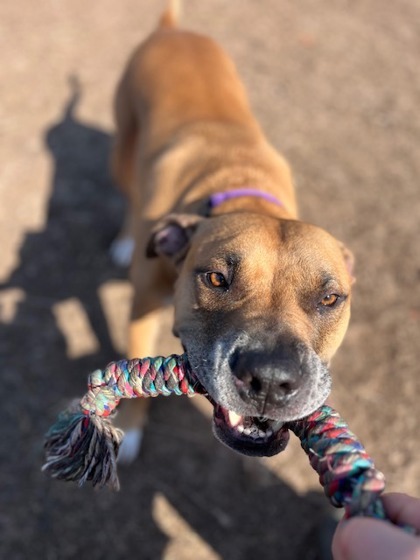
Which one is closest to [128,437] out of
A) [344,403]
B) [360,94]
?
[344,403]

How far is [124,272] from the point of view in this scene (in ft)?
16.1

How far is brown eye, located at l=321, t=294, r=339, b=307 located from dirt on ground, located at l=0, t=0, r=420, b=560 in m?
1.61

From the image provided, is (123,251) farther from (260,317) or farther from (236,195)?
(260,317)

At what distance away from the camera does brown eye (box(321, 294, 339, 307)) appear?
103 inches

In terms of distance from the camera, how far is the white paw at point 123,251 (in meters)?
4.89

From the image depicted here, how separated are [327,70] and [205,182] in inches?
176

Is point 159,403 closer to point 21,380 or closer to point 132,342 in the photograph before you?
point 132,342

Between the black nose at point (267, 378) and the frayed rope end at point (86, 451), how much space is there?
557 mm

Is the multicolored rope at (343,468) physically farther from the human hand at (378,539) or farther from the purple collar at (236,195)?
the purple collar at (236,195)

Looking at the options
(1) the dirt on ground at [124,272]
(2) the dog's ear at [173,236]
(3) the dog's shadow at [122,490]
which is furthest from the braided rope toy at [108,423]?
(1) the dirt on ground at [124,272]

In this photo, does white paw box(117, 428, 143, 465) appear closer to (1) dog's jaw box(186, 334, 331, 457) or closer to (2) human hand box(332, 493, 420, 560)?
(1) dog's jaw box(186, 334, 331, 457)

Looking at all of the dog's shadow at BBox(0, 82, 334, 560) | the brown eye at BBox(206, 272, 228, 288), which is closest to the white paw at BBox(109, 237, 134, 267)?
the dog's shadow at BBox(0, 82, 334, 560)

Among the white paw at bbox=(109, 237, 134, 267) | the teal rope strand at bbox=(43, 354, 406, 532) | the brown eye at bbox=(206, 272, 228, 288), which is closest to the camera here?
the teal rope strand at bbox=(43, 354, 406, 532)

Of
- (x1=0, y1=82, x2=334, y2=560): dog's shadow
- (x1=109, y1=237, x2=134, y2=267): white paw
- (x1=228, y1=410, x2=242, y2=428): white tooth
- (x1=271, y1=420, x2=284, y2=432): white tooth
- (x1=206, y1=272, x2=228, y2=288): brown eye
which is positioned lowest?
(x1=0, y1=82, x2=334, y2=560): dog's shadow
